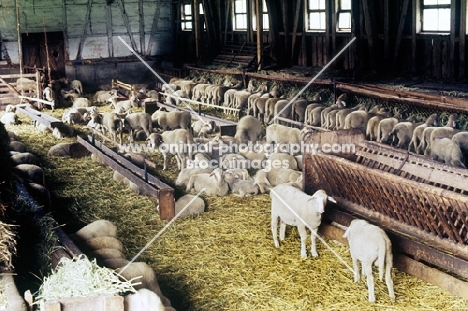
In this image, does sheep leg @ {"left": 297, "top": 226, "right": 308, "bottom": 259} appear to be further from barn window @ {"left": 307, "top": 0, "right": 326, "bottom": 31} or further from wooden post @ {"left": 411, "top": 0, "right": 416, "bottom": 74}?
barn window @ {"left": 307, "top": 0, "right": 326, "bottom": 31}

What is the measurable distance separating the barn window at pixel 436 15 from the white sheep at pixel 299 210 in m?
9.93

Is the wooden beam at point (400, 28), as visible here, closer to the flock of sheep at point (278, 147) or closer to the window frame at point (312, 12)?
the flock of sheep at point (278, 147)

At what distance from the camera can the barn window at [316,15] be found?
2177 centimetres

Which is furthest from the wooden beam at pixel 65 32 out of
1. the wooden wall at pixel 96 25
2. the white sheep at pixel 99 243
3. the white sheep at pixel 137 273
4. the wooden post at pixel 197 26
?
the white sheep at pixel 137 273

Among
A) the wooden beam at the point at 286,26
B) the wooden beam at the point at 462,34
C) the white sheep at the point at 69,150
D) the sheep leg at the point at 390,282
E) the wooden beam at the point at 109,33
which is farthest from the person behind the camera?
the wooden beam at the point at 109,33

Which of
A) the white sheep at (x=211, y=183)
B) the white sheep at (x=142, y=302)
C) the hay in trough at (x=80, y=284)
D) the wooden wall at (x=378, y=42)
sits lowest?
the white sheep at (x=211, y=183)

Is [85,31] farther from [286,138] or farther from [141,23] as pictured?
[286,138]

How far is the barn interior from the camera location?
288 inches

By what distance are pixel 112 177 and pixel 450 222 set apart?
769cm

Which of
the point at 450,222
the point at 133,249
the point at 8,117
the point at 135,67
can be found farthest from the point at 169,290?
the point at 135,67

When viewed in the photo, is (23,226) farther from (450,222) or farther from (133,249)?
(450,222)

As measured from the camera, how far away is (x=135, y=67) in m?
30.5

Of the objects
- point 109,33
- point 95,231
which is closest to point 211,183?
point 95,231

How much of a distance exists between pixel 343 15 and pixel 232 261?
14054 millimetres
